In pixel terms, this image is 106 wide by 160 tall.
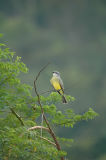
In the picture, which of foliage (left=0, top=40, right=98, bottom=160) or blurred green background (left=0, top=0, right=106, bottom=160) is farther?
blurred green background (left=0, top=0, right=106, bottom=160)

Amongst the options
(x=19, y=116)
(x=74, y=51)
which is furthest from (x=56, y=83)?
(x=74, y=51)

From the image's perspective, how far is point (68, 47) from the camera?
70.6 feet

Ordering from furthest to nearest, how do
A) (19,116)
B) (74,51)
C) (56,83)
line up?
(74,51) < (56,83) < (19,116)

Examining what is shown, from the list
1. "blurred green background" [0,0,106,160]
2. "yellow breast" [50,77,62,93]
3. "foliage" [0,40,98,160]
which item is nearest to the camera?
"foliage" [0,40,98,160]

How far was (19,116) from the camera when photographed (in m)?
3.81

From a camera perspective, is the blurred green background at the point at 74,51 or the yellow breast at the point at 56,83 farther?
the blurred green background at the point at 74,51

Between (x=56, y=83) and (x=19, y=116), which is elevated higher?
(x=56, y=83)

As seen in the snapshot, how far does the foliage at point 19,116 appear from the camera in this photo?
10.0ft

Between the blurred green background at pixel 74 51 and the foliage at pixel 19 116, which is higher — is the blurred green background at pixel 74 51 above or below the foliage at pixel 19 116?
above

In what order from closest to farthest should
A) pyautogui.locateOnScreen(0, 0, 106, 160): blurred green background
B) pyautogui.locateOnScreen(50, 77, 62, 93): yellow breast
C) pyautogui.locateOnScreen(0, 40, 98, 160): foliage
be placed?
1. pyautogui.locateOnScreen(0, 40, 98, 160): foliage
2. pyautogui.locateOnScreen(50, 77, 62, 93): yellow breast
3. pyautogui.locateOnScreen(0, 0, 106, 160): blurred green background

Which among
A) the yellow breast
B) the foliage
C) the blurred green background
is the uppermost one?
the blurred green background

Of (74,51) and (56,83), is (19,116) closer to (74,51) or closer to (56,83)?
(56,83)

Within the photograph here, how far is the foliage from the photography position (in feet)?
10.0

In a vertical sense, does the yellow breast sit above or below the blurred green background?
below
